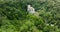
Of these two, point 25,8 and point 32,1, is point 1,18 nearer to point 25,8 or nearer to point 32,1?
point 25,8

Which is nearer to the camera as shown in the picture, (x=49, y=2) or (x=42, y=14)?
(x=42, y=14)

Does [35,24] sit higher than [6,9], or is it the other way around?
[6,9]

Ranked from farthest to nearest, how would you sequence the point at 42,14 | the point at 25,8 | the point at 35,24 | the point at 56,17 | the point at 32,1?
the point at 32,1
the point at 25,8
the point at 42,14
the point at 56,17
the point at 35,24

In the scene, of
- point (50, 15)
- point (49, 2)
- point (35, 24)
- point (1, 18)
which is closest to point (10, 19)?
point (1, 18)

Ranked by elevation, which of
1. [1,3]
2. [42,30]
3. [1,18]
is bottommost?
[42,30]

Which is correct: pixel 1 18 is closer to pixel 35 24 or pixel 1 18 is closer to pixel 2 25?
pixel 2 25

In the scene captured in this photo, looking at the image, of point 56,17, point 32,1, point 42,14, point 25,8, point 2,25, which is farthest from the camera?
point 32,1

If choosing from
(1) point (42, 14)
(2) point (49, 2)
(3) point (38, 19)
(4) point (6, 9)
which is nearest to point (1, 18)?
(4) point (6, 9)
